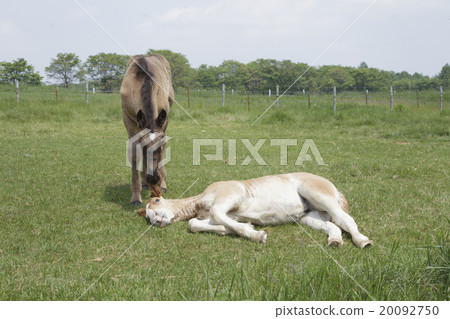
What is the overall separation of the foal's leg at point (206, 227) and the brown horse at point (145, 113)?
2.39 ft

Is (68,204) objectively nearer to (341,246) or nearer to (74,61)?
(341,246)

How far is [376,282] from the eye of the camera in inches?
109

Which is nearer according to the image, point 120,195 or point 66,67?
point 120,195

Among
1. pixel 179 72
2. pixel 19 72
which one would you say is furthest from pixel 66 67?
pixel 179 72

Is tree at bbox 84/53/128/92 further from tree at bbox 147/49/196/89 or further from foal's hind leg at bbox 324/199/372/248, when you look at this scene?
foal's hind leg at bbox 324/199/372/248

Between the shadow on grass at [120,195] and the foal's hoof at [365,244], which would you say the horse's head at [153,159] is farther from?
the foal's hoof at [365,244]

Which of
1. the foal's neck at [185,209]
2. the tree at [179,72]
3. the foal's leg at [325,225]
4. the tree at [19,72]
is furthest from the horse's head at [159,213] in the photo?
the tree at [19,72]

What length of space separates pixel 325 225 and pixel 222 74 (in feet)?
166

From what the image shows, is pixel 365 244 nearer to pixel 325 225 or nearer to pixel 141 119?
pixel 325 225

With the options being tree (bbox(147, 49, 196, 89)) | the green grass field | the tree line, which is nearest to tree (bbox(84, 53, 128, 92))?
the tree line

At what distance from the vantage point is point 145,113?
18.5ft

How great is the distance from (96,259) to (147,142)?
194 cm

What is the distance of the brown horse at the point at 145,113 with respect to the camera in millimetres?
5480

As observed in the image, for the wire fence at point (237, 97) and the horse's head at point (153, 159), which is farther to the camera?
the wire fence at point (237, 97)
